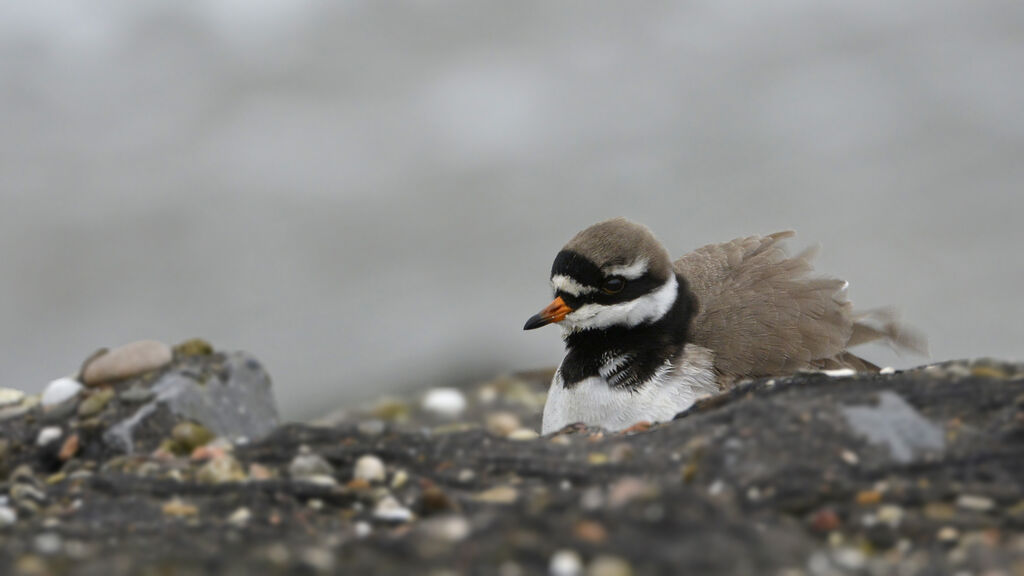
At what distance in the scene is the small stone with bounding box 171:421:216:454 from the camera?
434 cm

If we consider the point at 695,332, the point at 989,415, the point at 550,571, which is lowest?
the point at 550,571

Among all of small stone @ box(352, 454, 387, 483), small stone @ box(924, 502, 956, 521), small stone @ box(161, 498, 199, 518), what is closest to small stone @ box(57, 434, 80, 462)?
small stone @ box(161, 498, 199, 518)

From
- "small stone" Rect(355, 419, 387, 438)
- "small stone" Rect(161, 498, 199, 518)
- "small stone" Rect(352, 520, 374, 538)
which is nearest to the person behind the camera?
"small stone" Rect(352, 520, 374, 538)

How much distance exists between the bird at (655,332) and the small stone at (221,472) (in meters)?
2.14

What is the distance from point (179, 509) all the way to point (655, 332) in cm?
284

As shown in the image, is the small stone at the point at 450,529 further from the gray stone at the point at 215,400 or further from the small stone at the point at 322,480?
the gray stone at the point at 215,400

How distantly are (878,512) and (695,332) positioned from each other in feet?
8.96

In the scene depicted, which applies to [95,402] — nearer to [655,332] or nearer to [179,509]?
[179,509]

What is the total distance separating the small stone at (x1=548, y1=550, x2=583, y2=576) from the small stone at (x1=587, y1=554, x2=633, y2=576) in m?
0.03


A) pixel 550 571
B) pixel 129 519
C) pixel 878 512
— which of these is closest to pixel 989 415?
pixel 878 512

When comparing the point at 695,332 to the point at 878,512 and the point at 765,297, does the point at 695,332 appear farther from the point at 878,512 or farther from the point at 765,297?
the point at 878,512

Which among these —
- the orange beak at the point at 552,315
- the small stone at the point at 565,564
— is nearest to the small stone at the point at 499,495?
the small stone at the point at 565,564

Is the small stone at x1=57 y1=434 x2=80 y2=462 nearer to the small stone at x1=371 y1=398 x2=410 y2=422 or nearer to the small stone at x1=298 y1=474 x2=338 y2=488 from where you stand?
the small stone at x1=298 y1=474 x2=338 y2=488

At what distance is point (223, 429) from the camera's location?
4.64m
